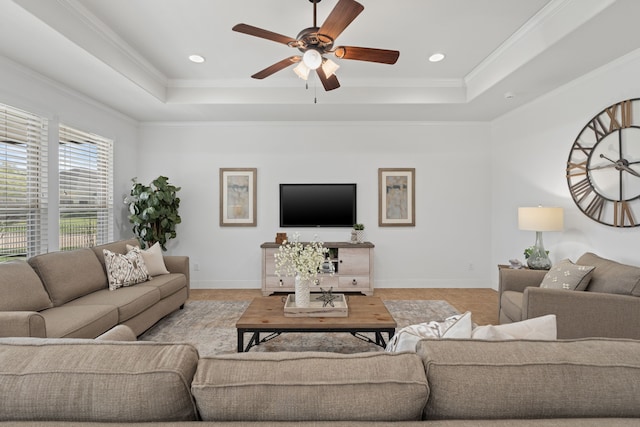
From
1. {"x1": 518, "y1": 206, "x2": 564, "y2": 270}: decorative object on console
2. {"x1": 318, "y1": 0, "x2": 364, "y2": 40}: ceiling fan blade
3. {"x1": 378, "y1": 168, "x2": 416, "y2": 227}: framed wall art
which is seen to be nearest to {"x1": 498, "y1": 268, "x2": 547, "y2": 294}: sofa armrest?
{"x1": 518, "y1": 206, "x2": 564, "y2": 270}: decorative object on console

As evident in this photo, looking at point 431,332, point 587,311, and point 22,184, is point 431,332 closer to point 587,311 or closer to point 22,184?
point 587,311

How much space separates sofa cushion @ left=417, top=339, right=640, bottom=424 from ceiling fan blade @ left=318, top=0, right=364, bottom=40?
187 centimetres

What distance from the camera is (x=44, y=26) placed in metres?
2.35

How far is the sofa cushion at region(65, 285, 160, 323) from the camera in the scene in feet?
9.00

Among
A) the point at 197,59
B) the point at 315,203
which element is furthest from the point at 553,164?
the point at 197,59

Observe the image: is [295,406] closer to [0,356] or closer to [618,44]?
[0,356]

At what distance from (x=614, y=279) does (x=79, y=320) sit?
13.0 ft

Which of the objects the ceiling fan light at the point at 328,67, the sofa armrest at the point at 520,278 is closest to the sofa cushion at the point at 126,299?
the ceiling fan light at the point at 328,67

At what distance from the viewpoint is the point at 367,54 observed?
242cm

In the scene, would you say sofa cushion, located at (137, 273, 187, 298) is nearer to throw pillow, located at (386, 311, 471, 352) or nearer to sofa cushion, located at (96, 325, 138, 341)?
sofa cushion, located at (96, 325, 138, 341)

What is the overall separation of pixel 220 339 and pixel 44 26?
2.87 m

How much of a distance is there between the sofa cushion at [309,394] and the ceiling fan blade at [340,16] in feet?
6.20

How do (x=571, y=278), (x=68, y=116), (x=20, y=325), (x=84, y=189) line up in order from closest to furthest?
(x=20, y=325) → (x=571, y=278) → (x=68, y=116) → (x=84, y=189)

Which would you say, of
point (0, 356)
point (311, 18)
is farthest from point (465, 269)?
point (0, 356)
